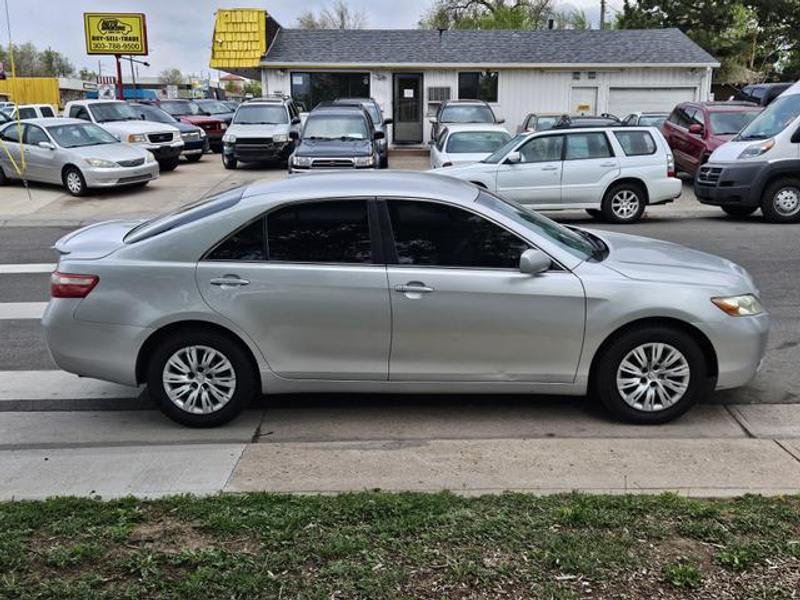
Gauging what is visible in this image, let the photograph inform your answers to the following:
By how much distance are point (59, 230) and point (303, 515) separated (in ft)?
38.8

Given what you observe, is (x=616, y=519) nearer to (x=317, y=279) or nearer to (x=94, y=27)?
(x=317, y=279)

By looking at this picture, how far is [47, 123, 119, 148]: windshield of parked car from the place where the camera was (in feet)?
56.8

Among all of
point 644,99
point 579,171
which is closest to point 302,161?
point 579,171

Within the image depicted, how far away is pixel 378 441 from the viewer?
15.6 ft

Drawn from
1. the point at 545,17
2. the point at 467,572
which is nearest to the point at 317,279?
the point at 467,572

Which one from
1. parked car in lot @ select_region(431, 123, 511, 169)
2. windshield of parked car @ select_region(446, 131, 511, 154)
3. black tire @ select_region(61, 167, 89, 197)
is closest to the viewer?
parked car in lot @ select_region(431, 123, 511, 169)

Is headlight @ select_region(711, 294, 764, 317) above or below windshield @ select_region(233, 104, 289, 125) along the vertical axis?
below

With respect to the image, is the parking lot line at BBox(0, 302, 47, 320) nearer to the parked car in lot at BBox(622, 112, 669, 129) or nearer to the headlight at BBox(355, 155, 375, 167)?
the headlight at BBox(355, 155, 375, 167)

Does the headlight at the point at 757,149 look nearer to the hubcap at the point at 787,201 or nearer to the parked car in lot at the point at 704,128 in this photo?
the hubcap at the point at 787,201

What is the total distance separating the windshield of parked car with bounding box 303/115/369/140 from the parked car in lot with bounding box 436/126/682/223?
4675 mm

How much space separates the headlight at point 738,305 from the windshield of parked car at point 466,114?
54.8ft

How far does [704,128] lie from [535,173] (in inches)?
246

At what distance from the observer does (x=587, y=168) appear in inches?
519

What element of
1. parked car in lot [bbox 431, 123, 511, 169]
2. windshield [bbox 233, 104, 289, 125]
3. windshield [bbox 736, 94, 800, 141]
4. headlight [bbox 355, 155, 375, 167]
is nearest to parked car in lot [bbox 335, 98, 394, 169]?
windshield [bbox 233, 104, 289, 125]
